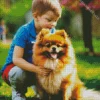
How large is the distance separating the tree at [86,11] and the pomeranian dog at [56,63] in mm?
205

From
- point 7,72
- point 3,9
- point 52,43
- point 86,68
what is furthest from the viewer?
point 3,9

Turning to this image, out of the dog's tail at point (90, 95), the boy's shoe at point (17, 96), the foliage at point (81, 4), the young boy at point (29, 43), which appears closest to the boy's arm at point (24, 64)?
the young boy at point (29, 43)

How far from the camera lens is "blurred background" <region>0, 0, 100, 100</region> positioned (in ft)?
6.79

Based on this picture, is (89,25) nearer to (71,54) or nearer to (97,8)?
(97,8)

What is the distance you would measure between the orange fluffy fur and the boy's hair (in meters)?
0.09

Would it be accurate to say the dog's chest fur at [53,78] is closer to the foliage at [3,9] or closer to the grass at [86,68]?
the grass at [86,68]

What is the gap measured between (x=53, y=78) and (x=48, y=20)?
241 mm

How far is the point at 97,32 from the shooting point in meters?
2.15

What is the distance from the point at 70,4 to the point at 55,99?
47 centimetres

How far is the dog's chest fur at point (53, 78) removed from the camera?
6.14 ft

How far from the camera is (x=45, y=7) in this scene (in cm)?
187

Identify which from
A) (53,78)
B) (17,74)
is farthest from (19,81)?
(53,78)

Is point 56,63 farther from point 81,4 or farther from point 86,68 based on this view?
point 81,4

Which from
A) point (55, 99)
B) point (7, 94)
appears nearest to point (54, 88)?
point (55, 99)
